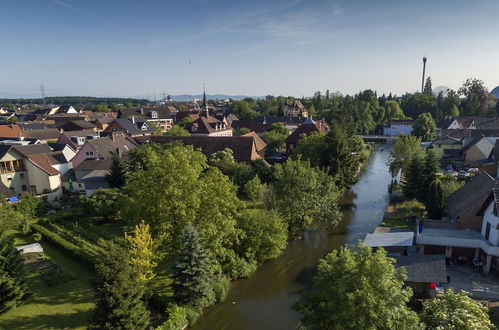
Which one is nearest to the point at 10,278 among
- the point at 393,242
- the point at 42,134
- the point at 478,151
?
the point at 393,242

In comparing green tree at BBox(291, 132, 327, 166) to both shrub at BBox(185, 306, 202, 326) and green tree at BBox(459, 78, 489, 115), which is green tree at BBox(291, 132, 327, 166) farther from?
green tree at BBox(459, 78, 489, 115)

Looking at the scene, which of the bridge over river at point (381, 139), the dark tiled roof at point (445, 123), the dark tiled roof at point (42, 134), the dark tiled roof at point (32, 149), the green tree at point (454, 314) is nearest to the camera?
the green tree at point (454, 314)

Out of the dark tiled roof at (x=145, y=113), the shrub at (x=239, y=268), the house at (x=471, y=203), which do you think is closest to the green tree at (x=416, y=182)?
the house at (x=471, y=203)

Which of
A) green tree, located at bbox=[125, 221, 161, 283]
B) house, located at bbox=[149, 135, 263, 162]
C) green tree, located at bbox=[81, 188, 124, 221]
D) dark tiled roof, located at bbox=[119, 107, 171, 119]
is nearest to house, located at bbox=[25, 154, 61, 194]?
green tree, located at bbox=[81, 188, 124, 221]

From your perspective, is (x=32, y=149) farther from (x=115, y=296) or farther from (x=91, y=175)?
(x=115, y=296)

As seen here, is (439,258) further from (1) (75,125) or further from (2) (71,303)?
(1) (75,125)

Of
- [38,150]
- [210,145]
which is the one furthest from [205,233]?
[38,150]

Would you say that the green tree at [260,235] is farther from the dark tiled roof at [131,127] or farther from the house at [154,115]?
the house at [154,115]
